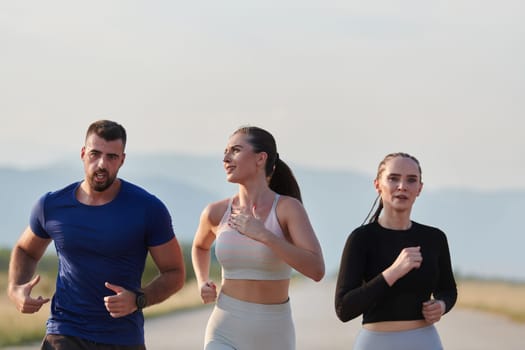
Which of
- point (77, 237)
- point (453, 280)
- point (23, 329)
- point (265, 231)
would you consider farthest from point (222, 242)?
point (23, 329)

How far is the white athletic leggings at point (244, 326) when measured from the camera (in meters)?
7.07

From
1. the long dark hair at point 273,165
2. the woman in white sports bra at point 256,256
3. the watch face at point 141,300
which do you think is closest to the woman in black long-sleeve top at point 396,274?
the woman in white sports bra at point 256,256

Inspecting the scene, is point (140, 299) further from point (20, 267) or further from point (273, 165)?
point (273, 165)

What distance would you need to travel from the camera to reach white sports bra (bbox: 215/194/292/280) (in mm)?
7039

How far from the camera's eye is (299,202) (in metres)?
7.31

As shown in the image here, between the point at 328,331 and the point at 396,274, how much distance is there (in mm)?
15028

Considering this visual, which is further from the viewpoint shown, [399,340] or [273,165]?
[273,165]

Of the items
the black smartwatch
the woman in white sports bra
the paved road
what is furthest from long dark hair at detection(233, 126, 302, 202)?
the paved road

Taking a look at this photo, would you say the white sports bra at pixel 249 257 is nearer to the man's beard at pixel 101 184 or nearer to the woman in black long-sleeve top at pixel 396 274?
the woman in black long-sleeve top at pixel 396 274

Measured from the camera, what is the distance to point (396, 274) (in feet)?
21.7

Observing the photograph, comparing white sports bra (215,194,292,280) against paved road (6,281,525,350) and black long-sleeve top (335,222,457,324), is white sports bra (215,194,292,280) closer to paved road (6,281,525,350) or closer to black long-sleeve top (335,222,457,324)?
black long-sleeve top (335,222,457,324)

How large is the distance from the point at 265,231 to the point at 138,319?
3.12 ft

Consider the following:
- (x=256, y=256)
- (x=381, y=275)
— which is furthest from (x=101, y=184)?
(x=381, y=275)

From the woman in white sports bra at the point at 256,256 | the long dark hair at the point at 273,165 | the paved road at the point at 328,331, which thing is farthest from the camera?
the paved road at the point at 328,331
